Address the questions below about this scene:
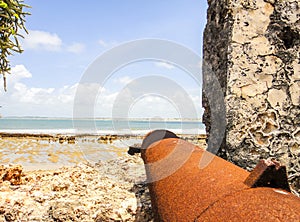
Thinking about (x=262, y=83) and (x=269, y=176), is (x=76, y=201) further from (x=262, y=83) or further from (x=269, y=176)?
(x=262, y=83)

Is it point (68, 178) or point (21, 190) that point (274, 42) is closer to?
point (68, 178)

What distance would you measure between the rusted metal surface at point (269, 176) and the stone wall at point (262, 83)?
1.30 m

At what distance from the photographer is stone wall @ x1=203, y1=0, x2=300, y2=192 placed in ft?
7.81

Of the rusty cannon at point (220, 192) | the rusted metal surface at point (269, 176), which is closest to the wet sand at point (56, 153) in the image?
the rusty cannon at point (220, 192)

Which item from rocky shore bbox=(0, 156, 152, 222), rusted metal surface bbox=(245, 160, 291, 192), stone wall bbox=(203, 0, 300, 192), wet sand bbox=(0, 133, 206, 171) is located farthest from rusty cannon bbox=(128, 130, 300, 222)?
wet sand bbox=(0, 133, 206, 171)

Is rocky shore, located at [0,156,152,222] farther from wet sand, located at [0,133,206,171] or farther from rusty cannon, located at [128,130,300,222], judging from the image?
wet sand, located at [0,133,206,171]

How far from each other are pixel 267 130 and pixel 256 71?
1.83ft

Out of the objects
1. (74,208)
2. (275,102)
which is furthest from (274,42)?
(74,208)

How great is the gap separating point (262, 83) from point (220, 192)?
163 cm

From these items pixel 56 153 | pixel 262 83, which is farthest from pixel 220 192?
pixel 56 153

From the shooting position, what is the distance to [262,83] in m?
2.44

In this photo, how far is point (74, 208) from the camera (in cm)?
228

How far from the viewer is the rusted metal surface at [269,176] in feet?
3.58

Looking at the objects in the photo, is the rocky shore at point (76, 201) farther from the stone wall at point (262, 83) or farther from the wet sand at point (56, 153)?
the wet sand at point (56, 153)
